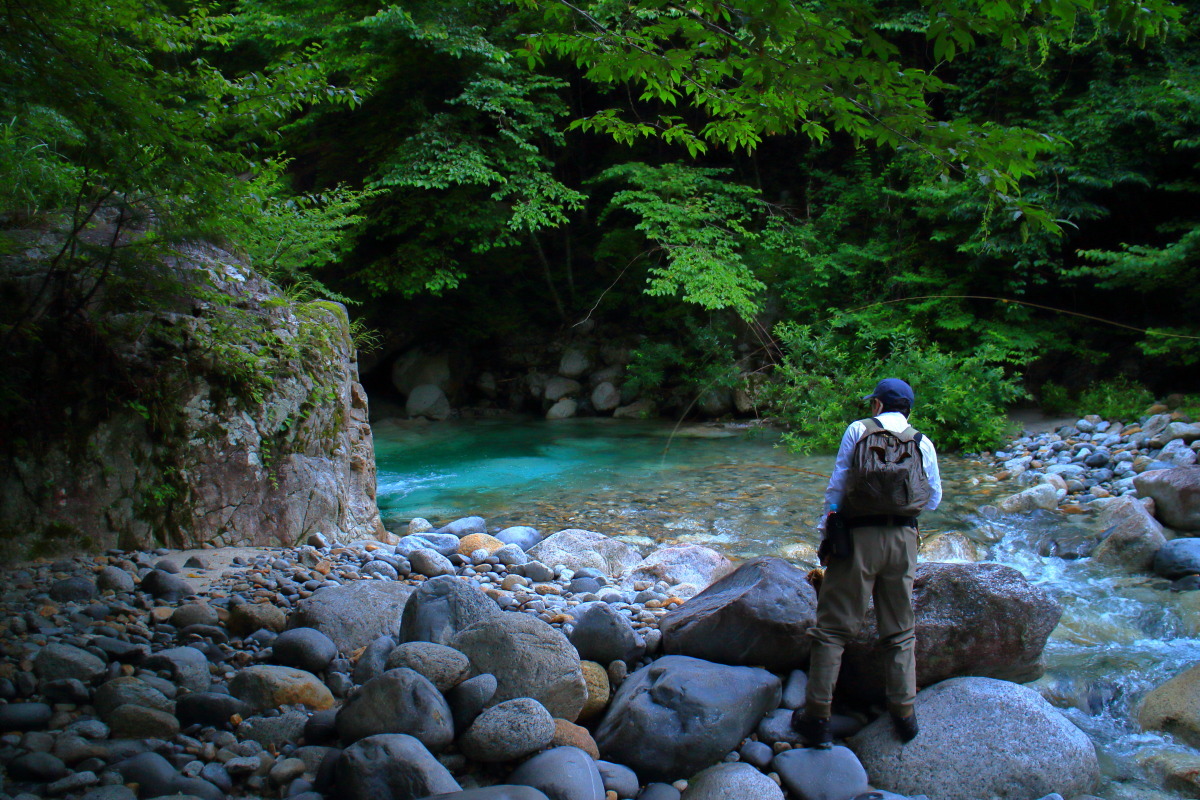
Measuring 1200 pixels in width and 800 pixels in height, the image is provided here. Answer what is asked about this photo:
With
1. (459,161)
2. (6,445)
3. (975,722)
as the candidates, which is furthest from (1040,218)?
(459,161)

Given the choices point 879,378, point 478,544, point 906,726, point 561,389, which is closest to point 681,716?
point 906,726

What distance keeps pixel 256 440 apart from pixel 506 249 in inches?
442

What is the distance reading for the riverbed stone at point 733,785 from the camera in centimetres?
277

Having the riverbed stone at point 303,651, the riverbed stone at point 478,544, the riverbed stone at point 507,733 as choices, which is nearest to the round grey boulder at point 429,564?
the riverbed stone at point 478,544

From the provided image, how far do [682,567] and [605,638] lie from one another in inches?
83.4

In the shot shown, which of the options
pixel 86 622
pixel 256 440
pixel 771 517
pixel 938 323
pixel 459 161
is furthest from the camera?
pixel 459 161

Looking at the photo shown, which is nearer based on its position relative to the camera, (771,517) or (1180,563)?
(1180,563)

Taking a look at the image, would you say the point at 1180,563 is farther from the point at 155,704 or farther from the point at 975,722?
the point at 155,704

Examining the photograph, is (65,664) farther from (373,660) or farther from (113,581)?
(373,660)

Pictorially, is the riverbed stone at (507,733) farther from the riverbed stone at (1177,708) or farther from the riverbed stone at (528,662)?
the riverbed stone at (1177,708)

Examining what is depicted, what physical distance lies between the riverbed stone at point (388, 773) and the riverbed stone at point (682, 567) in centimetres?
304

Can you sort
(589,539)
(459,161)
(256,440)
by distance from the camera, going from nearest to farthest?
(256,440) → (589,539) → (459,161)

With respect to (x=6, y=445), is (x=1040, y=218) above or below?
above

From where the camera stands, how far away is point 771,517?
7.27 meters
